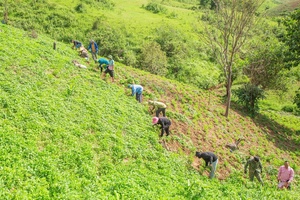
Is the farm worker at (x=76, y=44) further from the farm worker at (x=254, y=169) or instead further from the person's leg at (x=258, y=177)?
the person's leg at (x=258, y=177)

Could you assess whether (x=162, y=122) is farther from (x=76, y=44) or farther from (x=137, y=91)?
(x=76, y=44)

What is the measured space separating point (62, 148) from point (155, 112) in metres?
8.31

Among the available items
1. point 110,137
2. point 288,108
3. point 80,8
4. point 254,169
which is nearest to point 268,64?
point 288,108

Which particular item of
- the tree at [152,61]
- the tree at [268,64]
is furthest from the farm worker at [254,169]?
the tree at [152,61]

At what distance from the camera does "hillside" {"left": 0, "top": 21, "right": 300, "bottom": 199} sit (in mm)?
9602

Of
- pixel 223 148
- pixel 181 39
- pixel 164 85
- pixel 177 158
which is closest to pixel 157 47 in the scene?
pixel 181 39

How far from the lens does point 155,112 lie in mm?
18422

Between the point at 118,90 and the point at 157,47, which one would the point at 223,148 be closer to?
the point at 118,90

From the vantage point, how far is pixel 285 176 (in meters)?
15.5

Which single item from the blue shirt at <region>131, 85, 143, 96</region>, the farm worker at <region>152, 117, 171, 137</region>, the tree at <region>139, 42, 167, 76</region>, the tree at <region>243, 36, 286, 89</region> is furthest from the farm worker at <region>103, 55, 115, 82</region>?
the tree at <region>139, 42, 167, 76</region>

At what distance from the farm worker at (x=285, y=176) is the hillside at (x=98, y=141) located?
625mm

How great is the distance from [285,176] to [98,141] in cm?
1060

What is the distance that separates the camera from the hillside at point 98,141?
9602mm

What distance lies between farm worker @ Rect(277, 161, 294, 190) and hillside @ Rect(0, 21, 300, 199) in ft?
2.05
